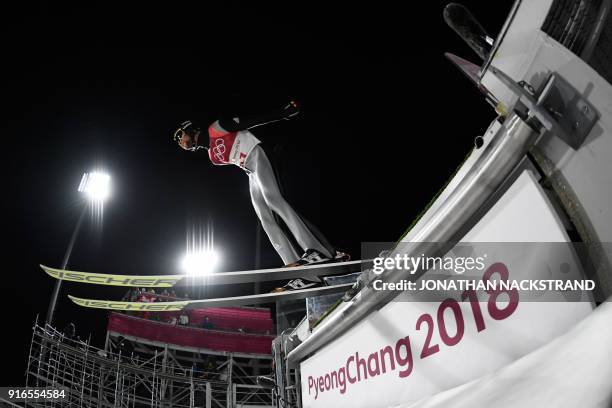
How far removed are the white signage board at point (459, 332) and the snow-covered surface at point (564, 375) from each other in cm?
27

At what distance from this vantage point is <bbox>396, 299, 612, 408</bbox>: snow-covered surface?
123cm

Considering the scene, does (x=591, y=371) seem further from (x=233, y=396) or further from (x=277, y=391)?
(x=233, y=396)

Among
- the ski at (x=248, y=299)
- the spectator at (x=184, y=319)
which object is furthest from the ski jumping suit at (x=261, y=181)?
the spectator at (x=184, y=319)

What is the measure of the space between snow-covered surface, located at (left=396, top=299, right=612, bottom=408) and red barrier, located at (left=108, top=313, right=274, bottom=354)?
20169 millimetres

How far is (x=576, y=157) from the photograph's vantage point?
1.65 meters

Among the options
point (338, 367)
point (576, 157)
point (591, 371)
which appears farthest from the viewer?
point (338, 367)

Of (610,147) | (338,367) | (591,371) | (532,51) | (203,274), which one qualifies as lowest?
(591,371)

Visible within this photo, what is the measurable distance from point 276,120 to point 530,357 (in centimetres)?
514

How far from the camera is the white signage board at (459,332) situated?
1.75m

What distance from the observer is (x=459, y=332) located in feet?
7.16

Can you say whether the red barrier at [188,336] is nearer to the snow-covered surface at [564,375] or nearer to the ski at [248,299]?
the ski at [248,299]

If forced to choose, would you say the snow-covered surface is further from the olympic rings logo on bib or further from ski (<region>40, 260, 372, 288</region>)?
the olympic rings logo on bib

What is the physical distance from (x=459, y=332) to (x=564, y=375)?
860 mm

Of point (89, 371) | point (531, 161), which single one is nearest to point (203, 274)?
point (531, 161)
